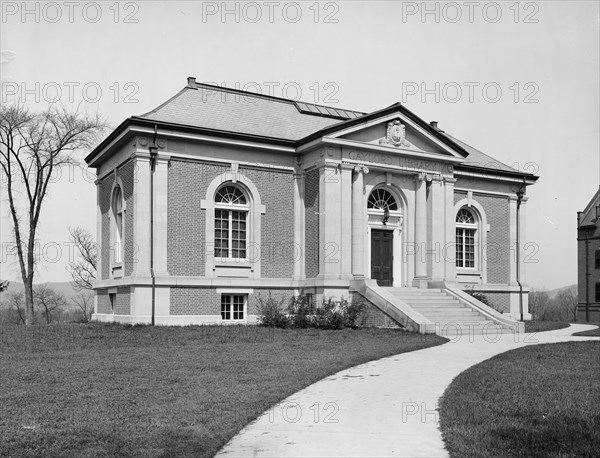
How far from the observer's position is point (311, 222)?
24.9 m

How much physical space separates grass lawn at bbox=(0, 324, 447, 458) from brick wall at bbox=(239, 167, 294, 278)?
4.99 metres

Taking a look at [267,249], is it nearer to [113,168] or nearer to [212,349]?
[113,168]

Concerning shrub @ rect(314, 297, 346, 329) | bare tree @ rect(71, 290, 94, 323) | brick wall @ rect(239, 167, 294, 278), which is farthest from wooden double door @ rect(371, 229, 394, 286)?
bare tree @ rect(71, 290, 94, 323)

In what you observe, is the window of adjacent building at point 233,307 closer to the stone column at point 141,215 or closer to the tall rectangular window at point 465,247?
the stone column at point 141,215

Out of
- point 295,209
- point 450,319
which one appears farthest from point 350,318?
point 295,209

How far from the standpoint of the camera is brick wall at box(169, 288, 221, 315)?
74.2ft

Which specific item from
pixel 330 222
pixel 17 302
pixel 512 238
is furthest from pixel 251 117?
pixel 17 302

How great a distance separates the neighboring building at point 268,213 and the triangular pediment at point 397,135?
49mm

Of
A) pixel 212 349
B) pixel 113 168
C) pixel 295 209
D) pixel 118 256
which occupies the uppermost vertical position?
pixel 113 168

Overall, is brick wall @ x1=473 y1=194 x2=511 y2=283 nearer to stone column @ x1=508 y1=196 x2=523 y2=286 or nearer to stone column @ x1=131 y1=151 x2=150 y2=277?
stone column @ x1=508 y1=196 x2=523 y2=286

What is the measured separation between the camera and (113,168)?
2564cm

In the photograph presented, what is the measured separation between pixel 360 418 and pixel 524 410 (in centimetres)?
236

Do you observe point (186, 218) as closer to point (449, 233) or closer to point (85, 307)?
point (449, 233)

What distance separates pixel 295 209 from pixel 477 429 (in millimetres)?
18417
